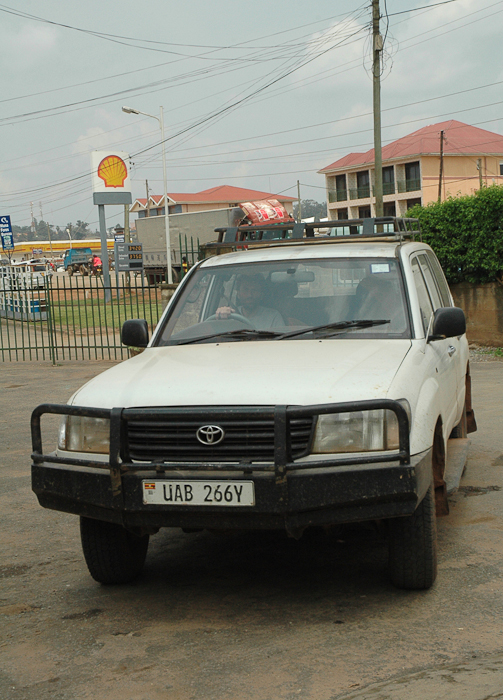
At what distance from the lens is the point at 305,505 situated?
3547 mm

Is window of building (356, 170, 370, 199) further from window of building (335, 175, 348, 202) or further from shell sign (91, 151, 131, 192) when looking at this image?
shell sign (91, 151, 131, 192)

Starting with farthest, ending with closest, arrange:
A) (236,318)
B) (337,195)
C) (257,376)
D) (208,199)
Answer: (208,199) < (337,195) < (236,318) < (257,376)

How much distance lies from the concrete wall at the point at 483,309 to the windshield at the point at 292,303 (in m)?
10.9

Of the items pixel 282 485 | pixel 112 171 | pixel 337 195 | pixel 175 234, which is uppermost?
pixel 337 195

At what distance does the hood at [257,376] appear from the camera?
3670 millimetres

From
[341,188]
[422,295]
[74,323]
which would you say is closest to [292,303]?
[422,295]

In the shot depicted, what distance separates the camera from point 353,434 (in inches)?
143

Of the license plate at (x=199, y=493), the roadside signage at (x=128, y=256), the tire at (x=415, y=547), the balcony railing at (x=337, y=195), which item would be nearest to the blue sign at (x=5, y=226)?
the roadside signage at (x=128, y=256)

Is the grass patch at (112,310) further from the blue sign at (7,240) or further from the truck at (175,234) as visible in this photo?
the truck at (175,234)

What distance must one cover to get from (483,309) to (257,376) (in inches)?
497

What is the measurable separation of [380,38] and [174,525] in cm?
2129

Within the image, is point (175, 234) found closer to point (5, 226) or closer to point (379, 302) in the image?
point (5, 226)

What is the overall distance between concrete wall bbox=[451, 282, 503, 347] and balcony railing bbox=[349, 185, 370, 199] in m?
58.7

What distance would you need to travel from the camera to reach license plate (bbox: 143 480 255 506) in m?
3.56
